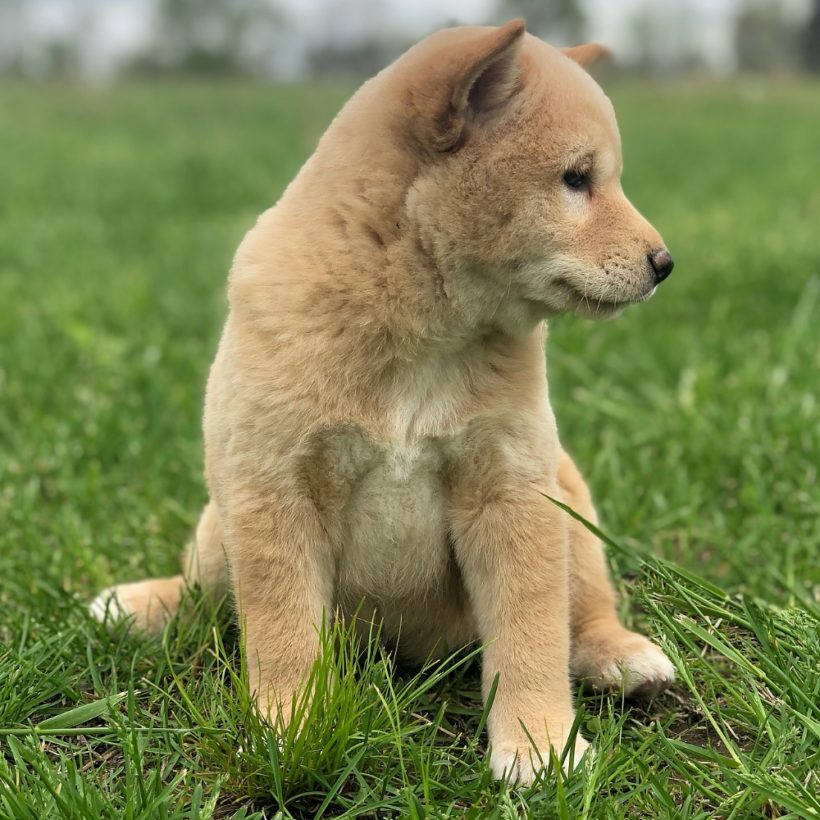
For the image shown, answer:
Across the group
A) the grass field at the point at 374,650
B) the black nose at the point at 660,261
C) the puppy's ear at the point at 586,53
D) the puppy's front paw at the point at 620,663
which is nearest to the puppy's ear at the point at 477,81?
the puppy's ear at the point at 586,53

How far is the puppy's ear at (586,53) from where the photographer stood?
2.28 m

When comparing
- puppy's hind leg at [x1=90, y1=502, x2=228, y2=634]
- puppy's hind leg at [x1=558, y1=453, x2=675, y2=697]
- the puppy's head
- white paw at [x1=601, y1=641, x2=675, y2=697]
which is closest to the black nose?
the puppy's head

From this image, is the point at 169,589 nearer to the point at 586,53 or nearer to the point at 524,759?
the point at 524,759

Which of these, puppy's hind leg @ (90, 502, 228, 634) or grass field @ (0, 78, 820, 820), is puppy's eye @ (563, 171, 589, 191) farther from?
puppy's hind leg @ (90, 502, 228, 634)

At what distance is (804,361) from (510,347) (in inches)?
95.0

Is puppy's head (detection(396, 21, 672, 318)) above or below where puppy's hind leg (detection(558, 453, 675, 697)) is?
above

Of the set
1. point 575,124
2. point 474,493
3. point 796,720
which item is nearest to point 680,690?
point 796,720

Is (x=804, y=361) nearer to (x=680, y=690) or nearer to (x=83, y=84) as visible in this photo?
(x=680, y=690)

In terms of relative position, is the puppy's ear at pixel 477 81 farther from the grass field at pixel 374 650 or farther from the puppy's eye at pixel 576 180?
the grass field at pixel 374 650

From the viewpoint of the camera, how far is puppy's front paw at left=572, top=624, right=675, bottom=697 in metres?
2.29

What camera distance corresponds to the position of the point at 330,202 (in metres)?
2.10

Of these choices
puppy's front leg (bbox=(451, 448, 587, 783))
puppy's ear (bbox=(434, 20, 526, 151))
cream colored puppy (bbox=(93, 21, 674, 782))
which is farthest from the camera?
puppy's front leg (bbox=(451, 448, 587, 783))

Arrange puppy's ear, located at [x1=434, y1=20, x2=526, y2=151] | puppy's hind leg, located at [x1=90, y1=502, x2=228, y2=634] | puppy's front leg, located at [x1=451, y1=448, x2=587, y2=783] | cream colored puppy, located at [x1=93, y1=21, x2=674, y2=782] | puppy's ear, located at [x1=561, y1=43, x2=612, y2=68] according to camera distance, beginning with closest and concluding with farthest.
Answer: puppy's ear, located at [x1=434, y1=20, x2=526, y2=151] < cream colored puppy, located at [x1=93, y1=21, x2=674, y2=782] < puppy's front leg, located at [x1=451, y1=448, x2=587, y2=783] < puppy's ear, located at [x1=561, y1=43, x2=612, y2=68] < puppy's hind leg, located at [x1=90, y1=502, x2=228, y2=634]

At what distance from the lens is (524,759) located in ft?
6.68
